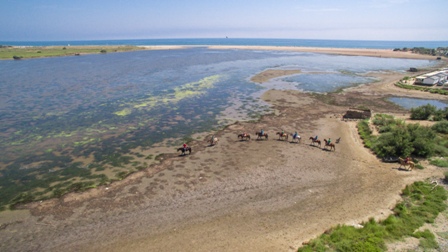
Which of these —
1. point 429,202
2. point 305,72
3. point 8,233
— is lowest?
point 8,233

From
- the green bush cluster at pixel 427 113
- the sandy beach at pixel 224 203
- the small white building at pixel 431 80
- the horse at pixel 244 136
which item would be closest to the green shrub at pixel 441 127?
the green bush cluster at pixel 427 113

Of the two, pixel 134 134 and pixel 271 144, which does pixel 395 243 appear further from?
pixel 134 134

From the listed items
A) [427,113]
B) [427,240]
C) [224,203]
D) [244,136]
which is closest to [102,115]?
[244,136]

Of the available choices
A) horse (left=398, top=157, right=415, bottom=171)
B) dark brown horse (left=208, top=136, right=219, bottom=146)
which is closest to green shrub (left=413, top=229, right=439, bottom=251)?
horse (left=398, top=157, right=415, bottom=171)

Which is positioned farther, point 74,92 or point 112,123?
point 74,92

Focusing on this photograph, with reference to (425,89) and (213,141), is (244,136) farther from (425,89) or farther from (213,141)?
(425,89)

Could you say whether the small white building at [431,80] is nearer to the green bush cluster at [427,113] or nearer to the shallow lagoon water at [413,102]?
the shallow lagoon water at [413,102]

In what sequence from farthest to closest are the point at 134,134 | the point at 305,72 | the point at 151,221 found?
the point at 305,72
the point at 134,134
the point at 151,221

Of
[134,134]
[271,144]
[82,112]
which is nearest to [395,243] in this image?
[271,144]
